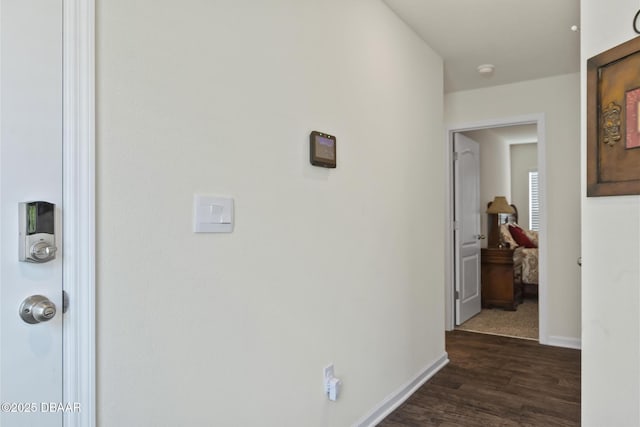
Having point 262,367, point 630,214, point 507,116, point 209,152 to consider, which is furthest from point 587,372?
point 507,116

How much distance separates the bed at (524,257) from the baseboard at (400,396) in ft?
8.99

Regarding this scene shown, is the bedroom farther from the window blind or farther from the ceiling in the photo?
the ceiling

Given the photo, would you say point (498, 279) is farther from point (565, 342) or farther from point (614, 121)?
point (614, 121)

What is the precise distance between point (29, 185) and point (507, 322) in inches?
187

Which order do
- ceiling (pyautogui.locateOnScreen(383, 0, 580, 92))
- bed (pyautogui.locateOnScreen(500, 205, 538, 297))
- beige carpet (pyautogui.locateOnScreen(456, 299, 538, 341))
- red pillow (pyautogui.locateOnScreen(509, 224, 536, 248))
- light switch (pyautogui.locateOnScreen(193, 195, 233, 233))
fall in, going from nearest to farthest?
light switch (pyautogui.locateOnScreen(193, 195, 233, 233)) → ceiling (pyautogui.locateOnScreen(383, 0, 580, 92)) → beige carpet (pyautogui.locateOnScreen(456, 299, 538, 341)) → bed (pyautogui.locateOnScreen(500, 205, 538, 297)) → red pillow (pyautogui.locateOnScreen(509, 224, 536, 248))

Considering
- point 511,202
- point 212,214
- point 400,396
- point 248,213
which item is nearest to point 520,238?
point 511,202

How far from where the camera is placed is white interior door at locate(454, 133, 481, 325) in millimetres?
4367

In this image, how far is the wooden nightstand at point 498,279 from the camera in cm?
505

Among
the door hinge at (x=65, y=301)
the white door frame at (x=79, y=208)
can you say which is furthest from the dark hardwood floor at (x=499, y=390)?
the door hinge at (x=65, y=301)

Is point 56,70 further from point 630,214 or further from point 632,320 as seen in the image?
point 632,320

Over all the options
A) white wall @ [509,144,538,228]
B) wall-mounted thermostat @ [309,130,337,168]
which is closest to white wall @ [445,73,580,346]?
wall-mounted thermostat @ [309,130,337,168]

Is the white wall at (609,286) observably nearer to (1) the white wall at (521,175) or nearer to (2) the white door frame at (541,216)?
(2) the white door frame at (541,216)

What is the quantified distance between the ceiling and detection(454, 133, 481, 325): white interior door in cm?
93

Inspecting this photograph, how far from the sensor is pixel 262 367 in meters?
1.59
